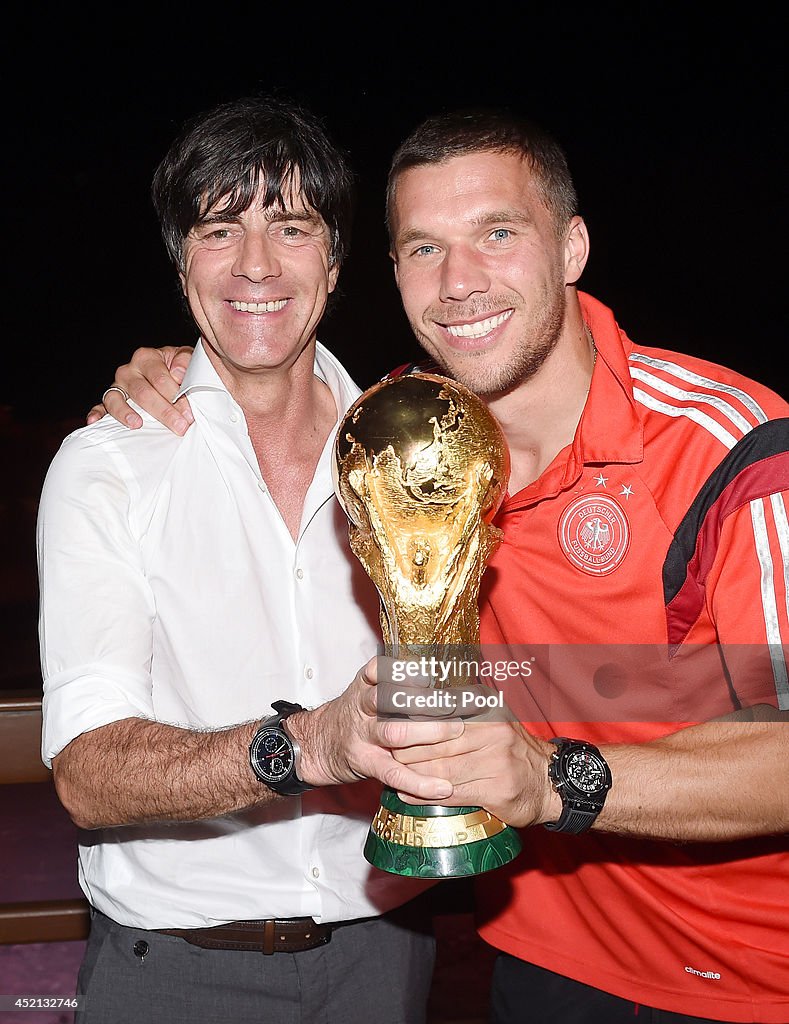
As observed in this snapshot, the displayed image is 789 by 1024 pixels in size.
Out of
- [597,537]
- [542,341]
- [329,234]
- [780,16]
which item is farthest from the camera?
[780,16]

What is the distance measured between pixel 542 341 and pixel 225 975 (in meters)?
1.06

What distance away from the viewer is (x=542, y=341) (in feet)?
5.00

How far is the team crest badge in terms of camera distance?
140 centimetres

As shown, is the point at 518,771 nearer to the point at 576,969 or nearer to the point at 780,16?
the point at 576,969

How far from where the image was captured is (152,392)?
159cm

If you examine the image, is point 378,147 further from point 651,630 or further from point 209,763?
point 209,763

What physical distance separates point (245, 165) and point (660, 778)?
3.59 feet

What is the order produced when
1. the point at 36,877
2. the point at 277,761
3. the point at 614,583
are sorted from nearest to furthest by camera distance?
1. the point at 277,761
2. the point at 614,583
3. the point at 36,877

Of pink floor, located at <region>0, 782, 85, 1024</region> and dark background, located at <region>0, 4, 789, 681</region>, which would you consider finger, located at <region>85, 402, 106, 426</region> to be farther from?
dark background, located at <region>0, 4, 789, 681</region>

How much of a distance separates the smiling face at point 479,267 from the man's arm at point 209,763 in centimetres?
59

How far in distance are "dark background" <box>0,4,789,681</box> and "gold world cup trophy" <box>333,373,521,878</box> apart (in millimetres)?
3643

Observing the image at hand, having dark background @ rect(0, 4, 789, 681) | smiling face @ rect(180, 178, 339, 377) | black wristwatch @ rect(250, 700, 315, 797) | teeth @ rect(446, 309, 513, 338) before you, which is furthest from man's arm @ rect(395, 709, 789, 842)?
dark background @ rect(0, 4, 789, 681)

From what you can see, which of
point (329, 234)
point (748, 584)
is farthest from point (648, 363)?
point (329, 234)

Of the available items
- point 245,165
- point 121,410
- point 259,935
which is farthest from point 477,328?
point 259,935
